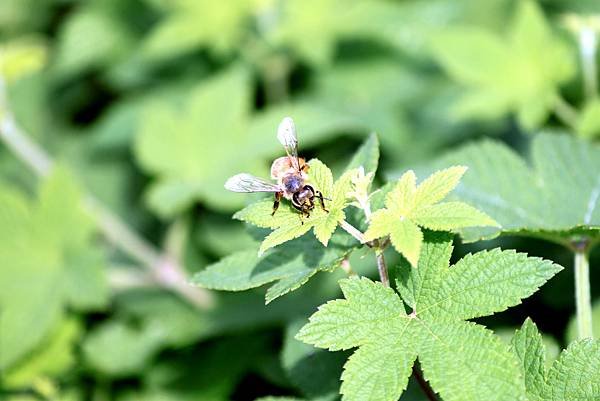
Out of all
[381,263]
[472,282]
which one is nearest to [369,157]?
[381,263]

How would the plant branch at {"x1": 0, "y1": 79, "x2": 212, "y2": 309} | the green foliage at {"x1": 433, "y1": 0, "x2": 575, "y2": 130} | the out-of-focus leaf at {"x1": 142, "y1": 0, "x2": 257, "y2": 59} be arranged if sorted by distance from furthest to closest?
the out-of-focus leaf at {"x1": 142, "y1": 0, "x2": 257, "y2": 59} < the plant branch at {"x1": 0, "y1": 79, "x2": 212, "y2": 309} < the green foliage at {"x1": 433, "y1": 0, "x2": 575, "y2": 130}

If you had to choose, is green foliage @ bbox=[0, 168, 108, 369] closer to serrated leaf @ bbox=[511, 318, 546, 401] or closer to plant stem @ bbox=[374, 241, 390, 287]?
plant stem @ bbox=[374, 241, 390, 287]

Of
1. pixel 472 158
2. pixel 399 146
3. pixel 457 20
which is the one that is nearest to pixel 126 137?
pixel 399 146

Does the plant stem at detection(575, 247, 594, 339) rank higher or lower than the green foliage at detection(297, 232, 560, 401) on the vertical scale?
lower

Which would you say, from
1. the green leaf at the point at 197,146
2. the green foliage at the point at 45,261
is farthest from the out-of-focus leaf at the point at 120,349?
the green leaf at the point at 197,146

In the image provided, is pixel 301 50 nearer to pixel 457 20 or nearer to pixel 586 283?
pixel 457 20

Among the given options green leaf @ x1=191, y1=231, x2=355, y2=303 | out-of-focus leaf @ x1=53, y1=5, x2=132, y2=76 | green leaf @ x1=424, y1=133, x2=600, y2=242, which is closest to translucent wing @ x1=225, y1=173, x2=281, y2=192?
green leaf @ x1=191, y1=231, x2=355, y2=303
